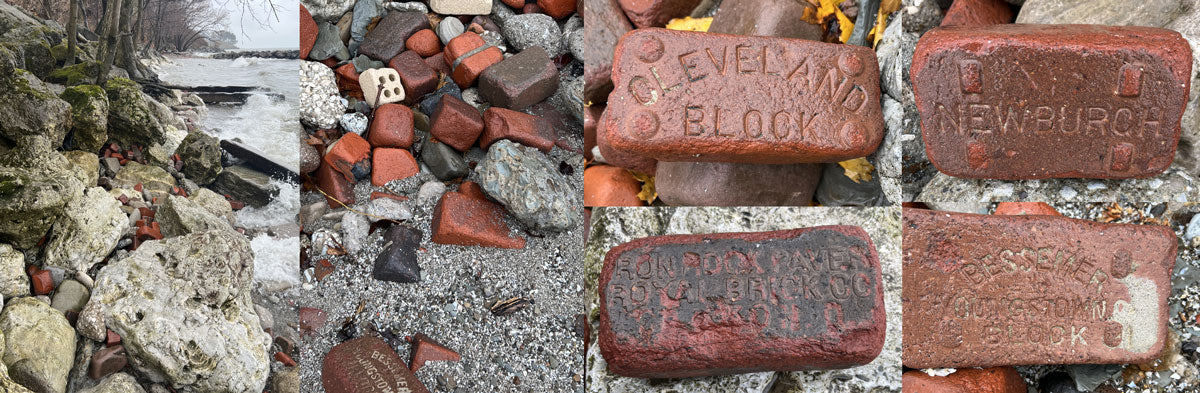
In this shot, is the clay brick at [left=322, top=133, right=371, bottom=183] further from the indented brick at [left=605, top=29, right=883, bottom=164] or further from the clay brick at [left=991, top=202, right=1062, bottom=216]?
the clay brick at [left=991, top=202, right=1062, bottom=216]

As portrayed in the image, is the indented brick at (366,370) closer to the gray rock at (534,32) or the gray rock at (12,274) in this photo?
the gray rock at (12,274)

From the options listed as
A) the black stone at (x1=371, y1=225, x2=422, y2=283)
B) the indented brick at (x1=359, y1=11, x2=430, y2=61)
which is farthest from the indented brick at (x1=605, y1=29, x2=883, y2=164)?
the indented brick at (x1=359, y1=11, x2=430, y2=61)

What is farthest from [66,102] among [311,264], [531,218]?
[531,218]

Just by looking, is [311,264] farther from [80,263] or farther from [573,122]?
[573,122]

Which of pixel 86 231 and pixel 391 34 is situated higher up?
pixel 391 34

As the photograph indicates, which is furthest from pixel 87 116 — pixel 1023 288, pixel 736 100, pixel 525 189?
pixel 1023 288

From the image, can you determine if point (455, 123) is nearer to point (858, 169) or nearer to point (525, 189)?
point (525, 189)
